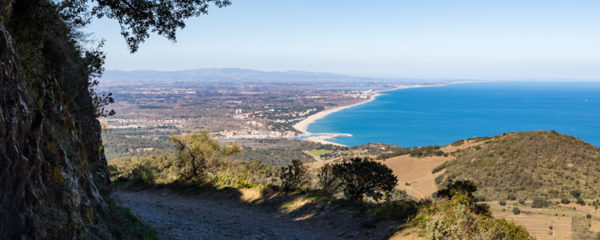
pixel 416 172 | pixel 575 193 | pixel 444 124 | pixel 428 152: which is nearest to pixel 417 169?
pixel 416 172

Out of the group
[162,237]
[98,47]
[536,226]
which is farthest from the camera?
[536,226]

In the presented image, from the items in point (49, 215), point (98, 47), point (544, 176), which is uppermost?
point (98, 47)

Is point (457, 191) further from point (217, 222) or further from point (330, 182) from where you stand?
point (217, 222)

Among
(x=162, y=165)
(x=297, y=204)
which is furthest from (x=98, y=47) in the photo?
(x=162, y=165)

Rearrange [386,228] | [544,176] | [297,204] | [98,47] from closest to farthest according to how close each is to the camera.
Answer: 1. [386,228]
2. [98,47]
3. [297,204]
4. [544,176]

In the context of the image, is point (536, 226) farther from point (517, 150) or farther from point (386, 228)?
point (517, 150)

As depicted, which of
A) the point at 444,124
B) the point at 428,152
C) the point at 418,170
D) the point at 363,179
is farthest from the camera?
the point at 444,124

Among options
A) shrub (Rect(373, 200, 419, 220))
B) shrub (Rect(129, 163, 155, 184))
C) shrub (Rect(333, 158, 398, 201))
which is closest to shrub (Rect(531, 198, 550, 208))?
shrub (Rect(333, 158, 398, 201))
